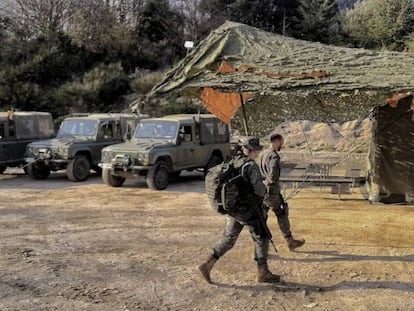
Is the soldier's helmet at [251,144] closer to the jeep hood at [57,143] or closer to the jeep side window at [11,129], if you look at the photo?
the jeep hood at [57,143]

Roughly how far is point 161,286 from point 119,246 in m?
1.83

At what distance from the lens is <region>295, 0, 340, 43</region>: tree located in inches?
1113

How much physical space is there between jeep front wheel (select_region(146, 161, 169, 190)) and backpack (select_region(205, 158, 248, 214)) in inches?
270

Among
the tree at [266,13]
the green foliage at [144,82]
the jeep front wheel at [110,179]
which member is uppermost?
the tree at [266,13]

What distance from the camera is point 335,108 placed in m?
9.04

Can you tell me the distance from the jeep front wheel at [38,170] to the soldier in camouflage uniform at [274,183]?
869cm

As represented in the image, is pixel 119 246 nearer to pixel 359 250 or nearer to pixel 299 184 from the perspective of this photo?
pixel 359 250

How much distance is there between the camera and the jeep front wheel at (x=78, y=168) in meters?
14.0

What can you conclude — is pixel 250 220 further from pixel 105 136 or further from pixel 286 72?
pixel 105 136

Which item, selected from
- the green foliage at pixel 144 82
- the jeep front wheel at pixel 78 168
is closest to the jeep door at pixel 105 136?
the jeep front wheel at pixel 78 168

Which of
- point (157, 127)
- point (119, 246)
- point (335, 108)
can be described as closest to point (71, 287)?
point (119, 246)

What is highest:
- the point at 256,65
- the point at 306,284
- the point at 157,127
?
the point at 256,65

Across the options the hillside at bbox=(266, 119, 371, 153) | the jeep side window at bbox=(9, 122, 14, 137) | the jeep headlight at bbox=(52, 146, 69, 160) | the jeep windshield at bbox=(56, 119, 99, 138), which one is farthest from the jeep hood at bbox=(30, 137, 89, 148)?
the hillside at bbox=(266, 119, 371, 153)

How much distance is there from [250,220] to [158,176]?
7.06 meters
